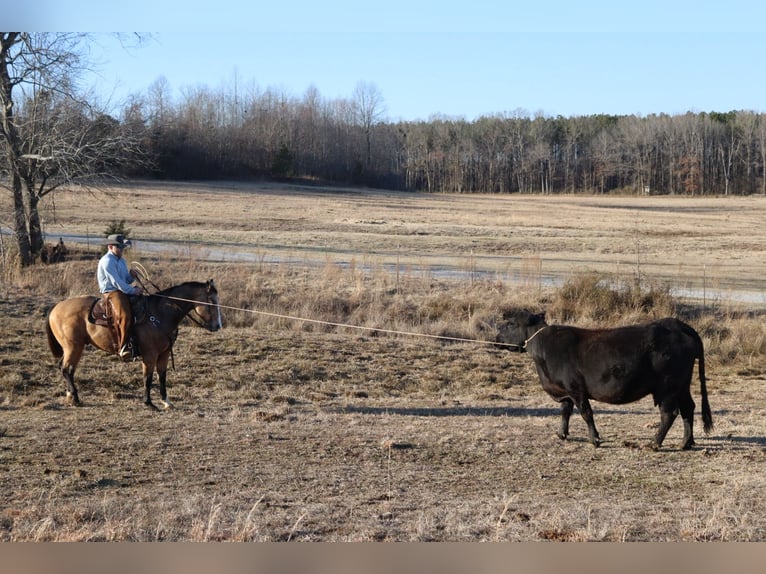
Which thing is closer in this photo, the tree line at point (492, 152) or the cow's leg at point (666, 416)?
the cow's leg at point (666, 416)

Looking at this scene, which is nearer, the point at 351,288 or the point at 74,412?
the point at 74,412

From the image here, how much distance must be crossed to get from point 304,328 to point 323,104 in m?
27.6

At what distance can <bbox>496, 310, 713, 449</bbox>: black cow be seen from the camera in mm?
10031

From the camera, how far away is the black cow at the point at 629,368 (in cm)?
1003

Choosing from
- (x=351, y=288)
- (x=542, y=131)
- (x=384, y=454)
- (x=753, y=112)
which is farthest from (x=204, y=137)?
(x=384, y=454)

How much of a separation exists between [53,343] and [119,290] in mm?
1839

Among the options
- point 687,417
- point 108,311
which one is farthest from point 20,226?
point 687,417

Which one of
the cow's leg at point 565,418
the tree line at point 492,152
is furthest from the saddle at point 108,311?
the tree line at point 492,152

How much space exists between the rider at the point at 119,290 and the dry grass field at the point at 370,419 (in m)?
1.09

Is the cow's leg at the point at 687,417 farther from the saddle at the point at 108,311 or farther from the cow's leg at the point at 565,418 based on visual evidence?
the saddle at the point at 108,311

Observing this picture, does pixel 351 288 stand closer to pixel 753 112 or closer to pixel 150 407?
pixel 150 407

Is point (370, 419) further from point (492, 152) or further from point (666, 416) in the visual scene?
point (492, 152)

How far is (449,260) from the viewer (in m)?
31.7

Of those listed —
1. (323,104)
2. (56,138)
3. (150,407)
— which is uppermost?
(323,104)
